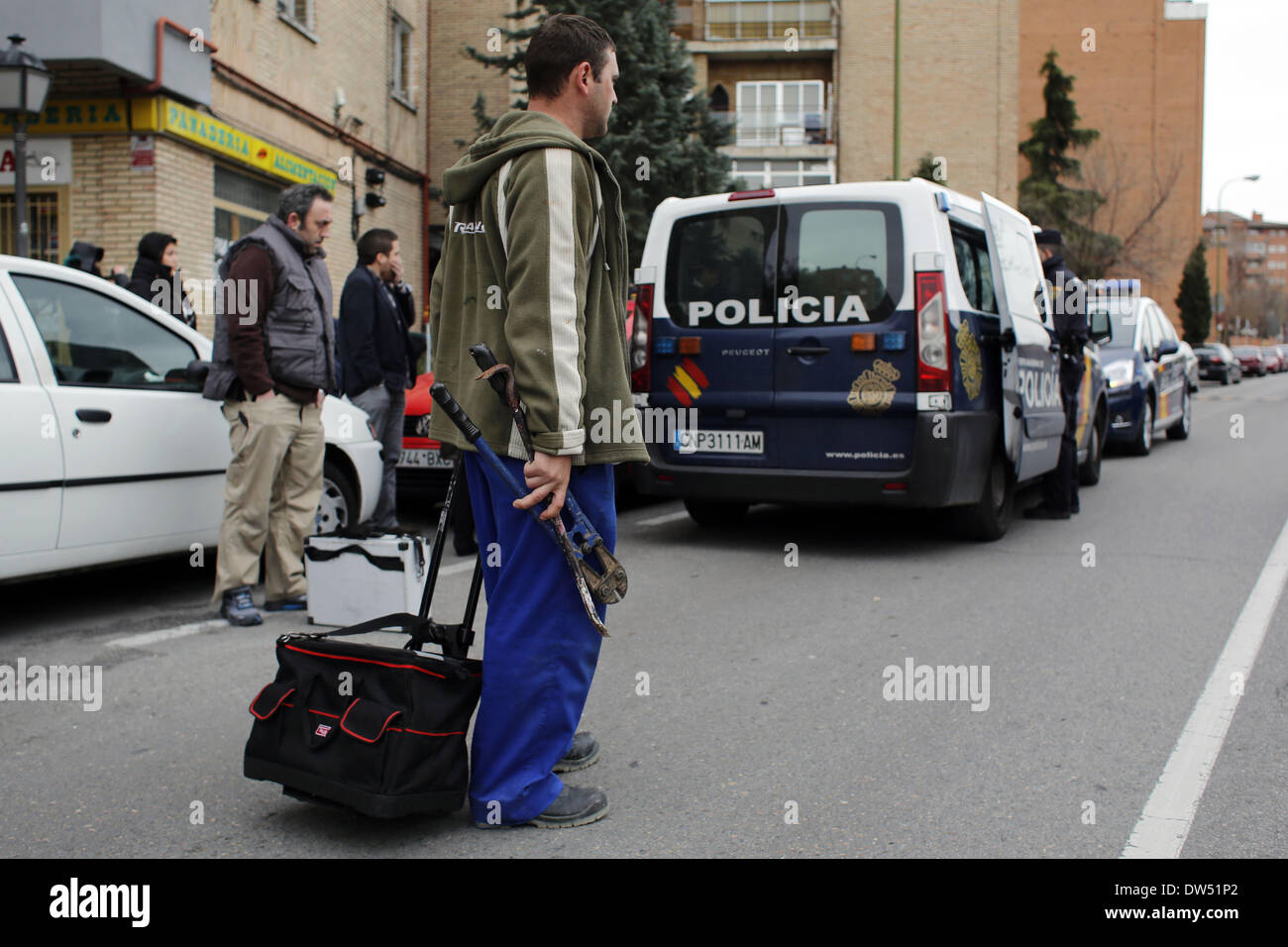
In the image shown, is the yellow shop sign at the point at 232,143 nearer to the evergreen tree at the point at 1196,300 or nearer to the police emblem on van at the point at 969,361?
the police emblem on van at the point at 969,361

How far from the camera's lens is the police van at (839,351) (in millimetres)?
6902

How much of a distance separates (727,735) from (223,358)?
308 cm

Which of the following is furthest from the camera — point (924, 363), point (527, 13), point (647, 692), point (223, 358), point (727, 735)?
point (527, 13)

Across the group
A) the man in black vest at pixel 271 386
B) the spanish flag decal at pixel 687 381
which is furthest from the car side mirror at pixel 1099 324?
the man in black vest at pixel 271 386

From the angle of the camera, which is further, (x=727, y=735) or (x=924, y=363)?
(x=924, y=363)

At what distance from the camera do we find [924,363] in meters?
6.86

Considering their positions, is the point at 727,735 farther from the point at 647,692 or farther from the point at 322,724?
the point at 322,724

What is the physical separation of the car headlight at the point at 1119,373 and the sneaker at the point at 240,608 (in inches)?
416

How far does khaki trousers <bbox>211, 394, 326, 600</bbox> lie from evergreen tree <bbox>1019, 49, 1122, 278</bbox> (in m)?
36.8

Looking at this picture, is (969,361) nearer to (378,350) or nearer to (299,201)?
(378,350)

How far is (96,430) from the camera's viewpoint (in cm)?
544

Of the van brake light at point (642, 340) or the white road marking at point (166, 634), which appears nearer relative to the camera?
the white road marking at point (166, 634)
